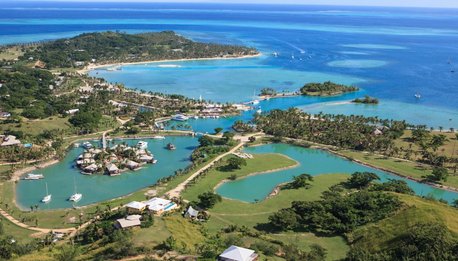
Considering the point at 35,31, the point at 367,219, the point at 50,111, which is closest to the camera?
the point at 367,219

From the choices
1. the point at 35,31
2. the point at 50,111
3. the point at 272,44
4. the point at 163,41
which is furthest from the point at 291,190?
the point at 35,31

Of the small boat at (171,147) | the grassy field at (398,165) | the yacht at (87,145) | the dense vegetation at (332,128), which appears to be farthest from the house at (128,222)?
the dense vegetation at (332,128)

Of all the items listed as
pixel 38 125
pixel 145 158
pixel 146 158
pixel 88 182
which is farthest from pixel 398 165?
pixel 38 125

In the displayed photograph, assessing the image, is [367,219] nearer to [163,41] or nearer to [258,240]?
[258,240]

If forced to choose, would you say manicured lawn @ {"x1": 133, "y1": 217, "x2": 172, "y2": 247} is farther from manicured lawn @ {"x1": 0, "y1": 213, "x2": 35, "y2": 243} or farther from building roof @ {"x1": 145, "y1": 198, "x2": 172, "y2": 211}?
manicured lawn @ {"x1": 0, "y1": 213, "x2": 35, "y2": 243}

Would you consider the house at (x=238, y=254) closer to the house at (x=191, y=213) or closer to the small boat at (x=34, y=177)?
the house at (x=191, y=213)

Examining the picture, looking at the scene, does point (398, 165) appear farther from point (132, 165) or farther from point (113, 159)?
point (113, 159)
